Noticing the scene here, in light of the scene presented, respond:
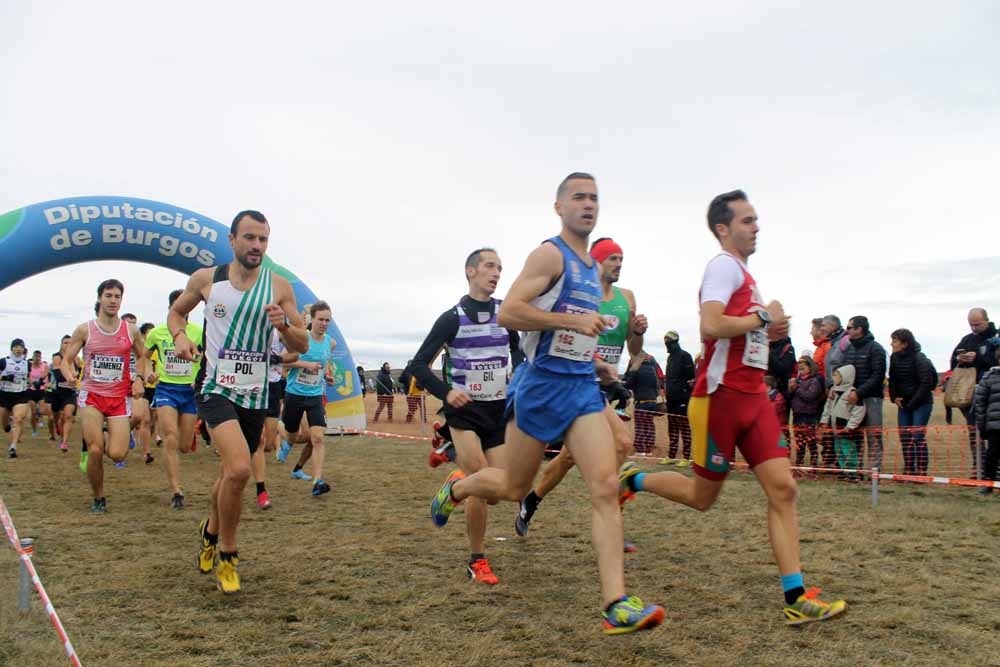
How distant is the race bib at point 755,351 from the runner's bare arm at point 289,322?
2685mm

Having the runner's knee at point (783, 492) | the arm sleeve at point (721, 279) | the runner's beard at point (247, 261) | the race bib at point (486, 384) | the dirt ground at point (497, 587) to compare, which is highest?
the runner's beard at point (247, 261)

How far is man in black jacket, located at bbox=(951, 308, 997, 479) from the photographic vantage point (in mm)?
9984

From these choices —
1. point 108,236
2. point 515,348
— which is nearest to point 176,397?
point 515,348

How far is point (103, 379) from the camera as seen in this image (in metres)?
7.98

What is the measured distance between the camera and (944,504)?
8133mm

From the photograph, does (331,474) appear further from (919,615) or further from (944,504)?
(919,615)

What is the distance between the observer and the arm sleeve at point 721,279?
415 cm

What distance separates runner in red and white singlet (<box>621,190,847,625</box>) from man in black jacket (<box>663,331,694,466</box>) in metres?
8.32

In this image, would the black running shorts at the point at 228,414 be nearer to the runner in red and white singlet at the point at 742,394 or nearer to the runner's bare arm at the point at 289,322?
the runner's bare arm at the point at 289,322

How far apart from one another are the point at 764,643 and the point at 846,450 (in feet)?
24.4

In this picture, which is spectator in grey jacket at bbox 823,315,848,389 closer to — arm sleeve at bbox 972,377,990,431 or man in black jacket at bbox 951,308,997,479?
man in black jacket at bbox 951,308,997,479

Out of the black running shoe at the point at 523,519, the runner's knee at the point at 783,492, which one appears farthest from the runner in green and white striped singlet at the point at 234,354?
the runner's knee at the point at 783,492

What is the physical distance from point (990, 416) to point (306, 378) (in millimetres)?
7826

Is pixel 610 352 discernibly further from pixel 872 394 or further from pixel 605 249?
pixel 872 394
